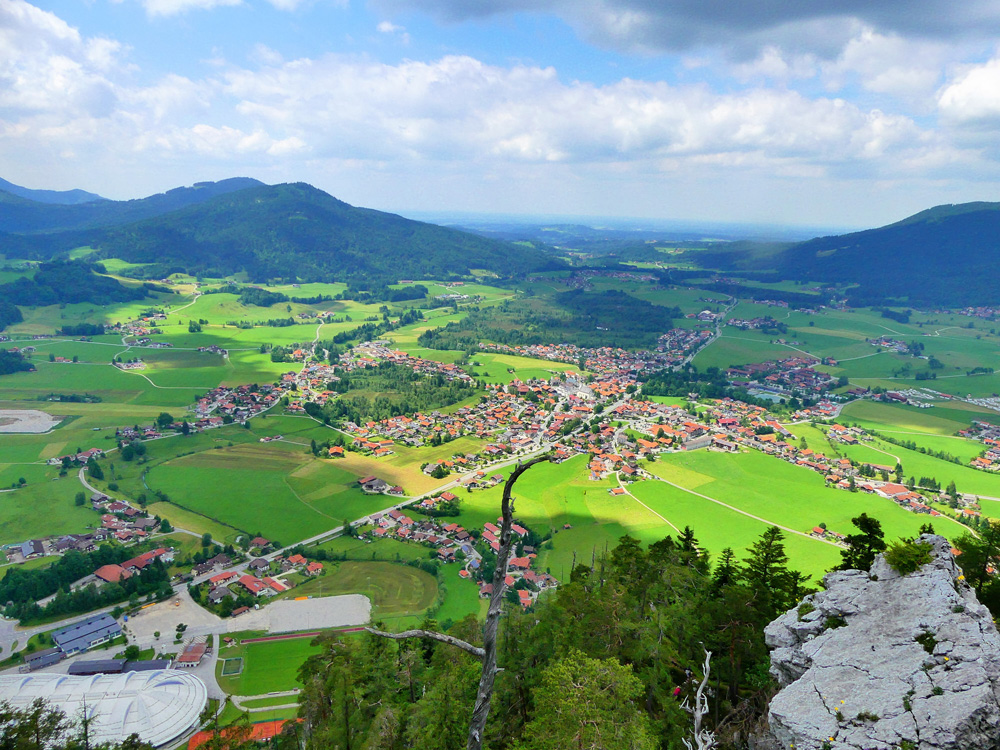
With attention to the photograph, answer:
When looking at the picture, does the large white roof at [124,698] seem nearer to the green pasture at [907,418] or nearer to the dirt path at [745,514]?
the dirt path at [745,514]

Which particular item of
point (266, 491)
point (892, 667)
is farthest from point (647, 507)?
point (892, 667)

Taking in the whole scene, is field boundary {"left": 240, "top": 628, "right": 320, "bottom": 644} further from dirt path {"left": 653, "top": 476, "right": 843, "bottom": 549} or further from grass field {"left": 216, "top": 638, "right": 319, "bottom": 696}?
dirt path {"left": 653, "top": 476, "right": 843, "bottom": 549}

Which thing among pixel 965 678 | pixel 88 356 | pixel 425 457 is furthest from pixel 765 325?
pixel 88 356

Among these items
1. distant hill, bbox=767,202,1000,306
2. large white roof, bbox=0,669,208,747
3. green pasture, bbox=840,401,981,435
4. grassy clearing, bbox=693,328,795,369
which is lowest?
large white roof, bbox=0,669,208,747

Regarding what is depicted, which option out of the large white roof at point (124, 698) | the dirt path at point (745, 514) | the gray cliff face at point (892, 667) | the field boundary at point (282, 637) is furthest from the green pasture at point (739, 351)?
the large white roof at point (124, 698)

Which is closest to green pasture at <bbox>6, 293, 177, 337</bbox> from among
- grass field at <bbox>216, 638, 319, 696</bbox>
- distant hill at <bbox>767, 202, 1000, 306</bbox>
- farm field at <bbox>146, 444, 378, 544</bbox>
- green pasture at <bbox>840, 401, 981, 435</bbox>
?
farm field at <bbox>146, 444, 378, 544</bbox>

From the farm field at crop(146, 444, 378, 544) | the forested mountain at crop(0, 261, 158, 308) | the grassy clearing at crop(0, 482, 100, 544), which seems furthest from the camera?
the forested mountain at crop(0, 261, 158, 308)
